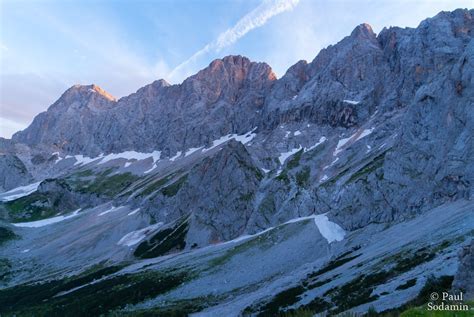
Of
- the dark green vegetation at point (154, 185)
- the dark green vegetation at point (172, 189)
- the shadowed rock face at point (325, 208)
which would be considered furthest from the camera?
the dark green vegetation at point (154, 185)

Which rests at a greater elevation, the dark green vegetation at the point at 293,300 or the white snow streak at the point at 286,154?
the white snow streak at the point at 286,154

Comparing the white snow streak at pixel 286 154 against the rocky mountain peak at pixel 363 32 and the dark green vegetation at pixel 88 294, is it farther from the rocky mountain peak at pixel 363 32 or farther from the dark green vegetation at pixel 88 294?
the dark green vegetation at pixel 88 294

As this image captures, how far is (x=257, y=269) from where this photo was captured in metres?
77.9

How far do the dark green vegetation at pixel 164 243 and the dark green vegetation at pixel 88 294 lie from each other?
12.7 metres

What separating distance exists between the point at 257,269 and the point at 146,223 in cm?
8173

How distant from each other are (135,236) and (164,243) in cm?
2172

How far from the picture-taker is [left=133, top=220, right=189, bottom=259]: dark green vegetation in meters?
118

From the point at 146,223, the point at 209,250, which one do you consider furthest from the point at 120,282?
the point at 146,223

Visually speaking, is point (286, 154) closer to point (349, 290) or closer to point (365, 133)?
point (365, 133)

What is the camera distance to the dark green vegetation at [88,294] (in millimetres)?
79438

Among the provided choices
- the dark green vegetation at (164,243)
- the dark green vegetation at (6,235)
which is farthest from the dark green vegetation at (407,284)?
the dark green vegetation at (6,235)

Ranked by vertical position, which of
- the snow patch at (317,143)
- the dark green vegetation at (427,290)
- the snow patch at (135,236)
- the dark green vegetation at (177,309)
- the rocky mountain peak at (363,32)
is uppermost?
the rocky mountain peak at (363,32)

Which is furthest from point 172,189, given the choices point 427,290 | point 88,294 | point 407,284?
point 427,290

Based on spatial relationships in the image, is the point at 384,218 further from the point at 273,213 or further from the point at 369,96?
the point at 369,96
